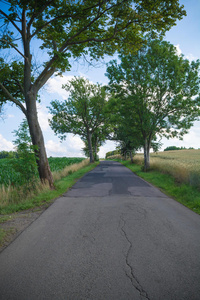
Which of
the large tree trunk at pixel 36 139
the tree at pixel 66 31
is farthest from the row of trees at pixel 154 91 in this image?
the large tree trunk at pixel 36 139

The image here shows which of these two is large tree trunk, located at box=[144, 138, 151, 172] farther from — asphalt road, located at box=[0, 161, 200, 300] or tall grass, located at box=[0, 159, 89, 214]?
asphalt road, located at box=[0, 161, 200, 300]

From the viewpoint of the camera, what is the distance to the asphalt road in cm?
233

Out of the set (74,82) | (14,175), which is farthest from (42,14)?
(74,82)

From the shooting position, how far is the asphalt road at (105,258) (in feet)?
7.66

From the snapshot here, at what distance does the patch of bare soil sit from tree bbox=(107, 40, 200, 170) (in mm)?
13155

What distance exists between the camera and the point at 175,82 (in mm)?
14828

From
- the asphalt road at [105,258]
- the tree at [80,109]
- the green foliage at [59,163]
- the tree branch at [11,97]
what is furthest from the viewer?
the tree at [80,109]

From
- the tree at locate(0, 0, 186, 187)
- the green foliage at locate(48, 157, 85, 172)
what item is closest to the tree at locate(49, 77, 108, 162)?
the green foliage at locate(48, 157, 85, 172)

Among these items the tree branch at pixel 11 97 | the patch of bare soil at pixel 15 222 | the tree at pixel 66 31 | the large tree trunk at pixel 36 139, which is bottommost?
the patch of bare soil at pixel 15 222

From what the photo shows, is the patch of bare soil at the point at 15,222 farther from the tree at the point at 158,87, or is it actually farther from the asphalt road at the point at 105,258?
the tree at the point at 158,87

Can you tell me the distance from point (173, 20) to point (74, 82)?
22478 mm

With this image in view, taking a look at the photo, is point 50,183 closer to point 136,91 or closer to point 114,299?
point 114,299

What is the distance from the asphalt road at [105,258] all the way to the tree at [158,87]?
12.7 meters

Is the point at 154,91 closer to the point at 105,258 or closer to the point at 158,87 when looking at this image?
the point at 158,87
